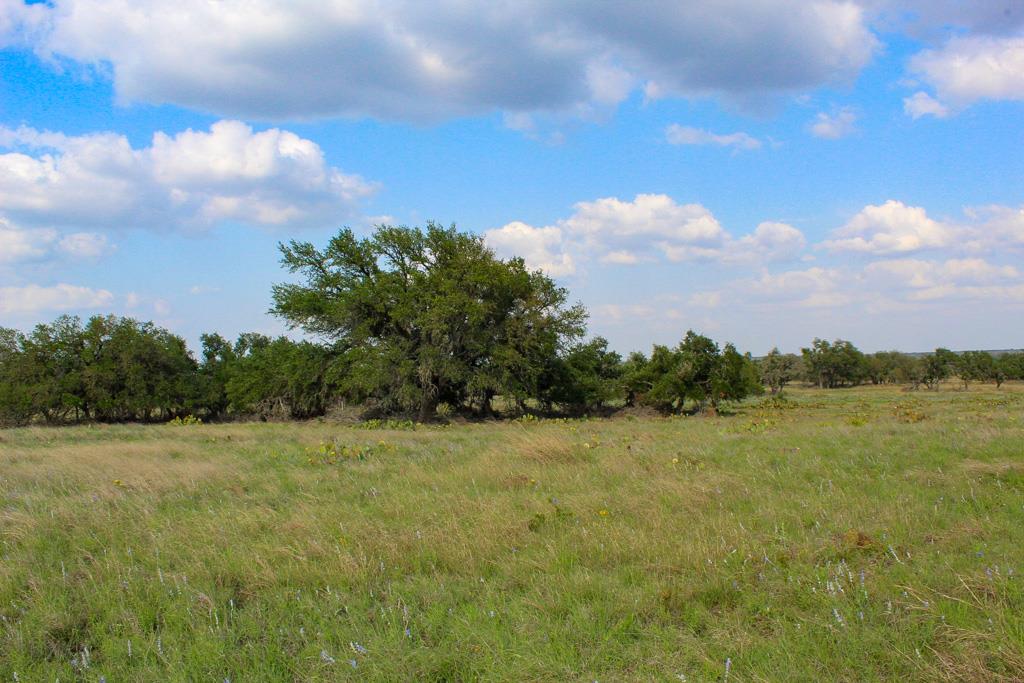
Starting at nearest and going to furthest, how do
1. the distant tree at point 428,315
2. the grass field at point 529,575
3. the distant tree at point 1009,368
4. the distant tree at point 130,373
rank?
the grass field at point 529,575, the distant tree at point 428,315, the distant tree at point 130,373, the distant tree at point 1009,368

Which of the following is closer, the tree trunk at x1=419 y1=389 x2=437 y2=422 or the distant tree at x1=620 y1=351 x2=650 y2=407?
the tree trunk at x1=419 y1=389 x2=437 y2=422

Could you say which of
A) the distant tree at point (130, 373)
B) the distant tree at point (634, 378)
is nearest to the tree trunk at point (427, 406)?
the distant tree at point (634, 378)

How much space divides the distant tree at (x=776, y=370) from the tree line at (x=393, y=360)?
45135 mm

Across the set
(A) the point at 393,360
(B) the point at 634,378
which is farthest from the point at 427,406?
(B) the point at 634,378

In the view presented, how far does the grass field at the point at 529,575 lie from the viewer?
3.69m

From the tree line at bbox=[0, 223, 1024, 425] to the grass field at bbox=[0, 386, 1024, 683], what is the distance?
61.2 feet

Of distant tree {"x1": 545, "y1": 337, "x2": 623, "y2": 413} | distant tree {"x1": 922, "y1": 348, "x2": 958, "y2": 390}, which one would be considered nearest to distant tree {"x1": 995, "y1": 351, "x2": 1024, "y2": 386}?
distant tree {"x1": 922, "y1": 348, "x2": 958, "y2": 390}

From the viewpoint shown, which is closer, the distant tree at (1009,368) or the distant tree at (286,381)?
the distant tree at (286,381)

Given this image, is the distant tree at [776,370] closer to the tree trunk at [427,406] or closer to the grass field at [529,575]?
the tree trunk at [427,406]

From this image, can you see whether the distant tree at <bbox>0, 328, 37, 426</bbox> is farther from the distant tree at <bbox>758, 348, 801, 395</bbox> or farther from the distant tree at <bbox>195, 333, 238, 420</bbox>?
the distant tree at <bbox>758, 348, 801, 395</bbox>

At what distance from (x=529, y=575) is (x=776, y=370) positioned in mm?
75826

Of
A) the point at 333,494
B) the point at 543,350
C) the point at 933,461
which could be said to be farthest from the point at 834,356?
the point at 333,494

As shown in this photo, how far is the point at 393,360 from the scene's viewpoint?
88.4 feet

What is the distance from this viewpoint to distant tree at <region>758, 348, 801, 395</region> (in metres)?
73.2
